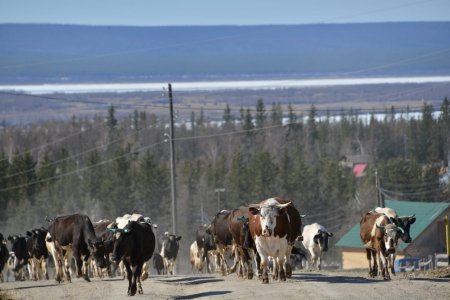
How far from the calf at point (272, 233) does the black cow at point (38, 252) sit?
40.0ft

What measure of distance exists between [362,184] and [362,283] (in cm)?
7775

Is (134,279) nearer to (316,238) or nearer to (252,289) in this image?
(252,289)

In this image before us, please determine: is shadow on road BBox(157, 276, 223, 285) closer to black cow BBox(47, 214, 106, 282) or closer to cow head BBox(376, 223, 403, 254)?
black cow BBox(47, 214, 106, 282)

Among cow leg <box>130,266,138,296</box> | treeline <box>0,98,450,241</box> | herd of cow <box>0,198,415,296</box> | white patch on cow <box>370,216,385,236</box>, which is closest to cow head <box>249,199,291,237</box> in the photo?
herd of cow <box>0,198,415,296</box>

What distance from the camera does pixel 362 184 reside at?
10344 centimetres

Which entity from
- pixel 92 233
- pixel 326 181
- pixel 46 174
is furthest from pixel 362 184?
pixel 92 233

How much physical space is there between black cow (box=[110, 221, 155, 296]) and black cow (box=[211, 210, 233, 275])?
549 cm

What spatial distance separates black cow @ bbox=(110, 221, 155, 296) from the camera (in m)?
26.1

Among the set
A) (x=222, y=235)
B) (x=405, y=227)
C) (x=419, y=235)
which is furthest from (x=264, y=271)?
(x=419, y=235)

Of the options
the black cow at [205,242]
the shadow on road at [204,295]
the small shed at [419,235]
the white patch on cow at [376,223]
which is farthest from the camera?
the small shed at [419,235]

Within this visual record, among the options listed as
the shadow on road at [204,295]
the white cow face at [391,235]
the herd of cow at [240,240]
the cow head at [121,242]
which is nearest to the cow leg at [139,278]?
the herd of cow at [240,240]

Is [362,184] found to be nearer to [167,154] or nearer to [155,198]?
[155,198]

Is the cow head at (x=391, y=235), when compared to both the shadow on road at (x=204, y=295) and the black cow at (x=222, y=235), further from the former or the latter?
the black cow at (x=222, y=235)

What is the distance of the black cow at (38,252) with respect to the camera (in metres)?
38.0
